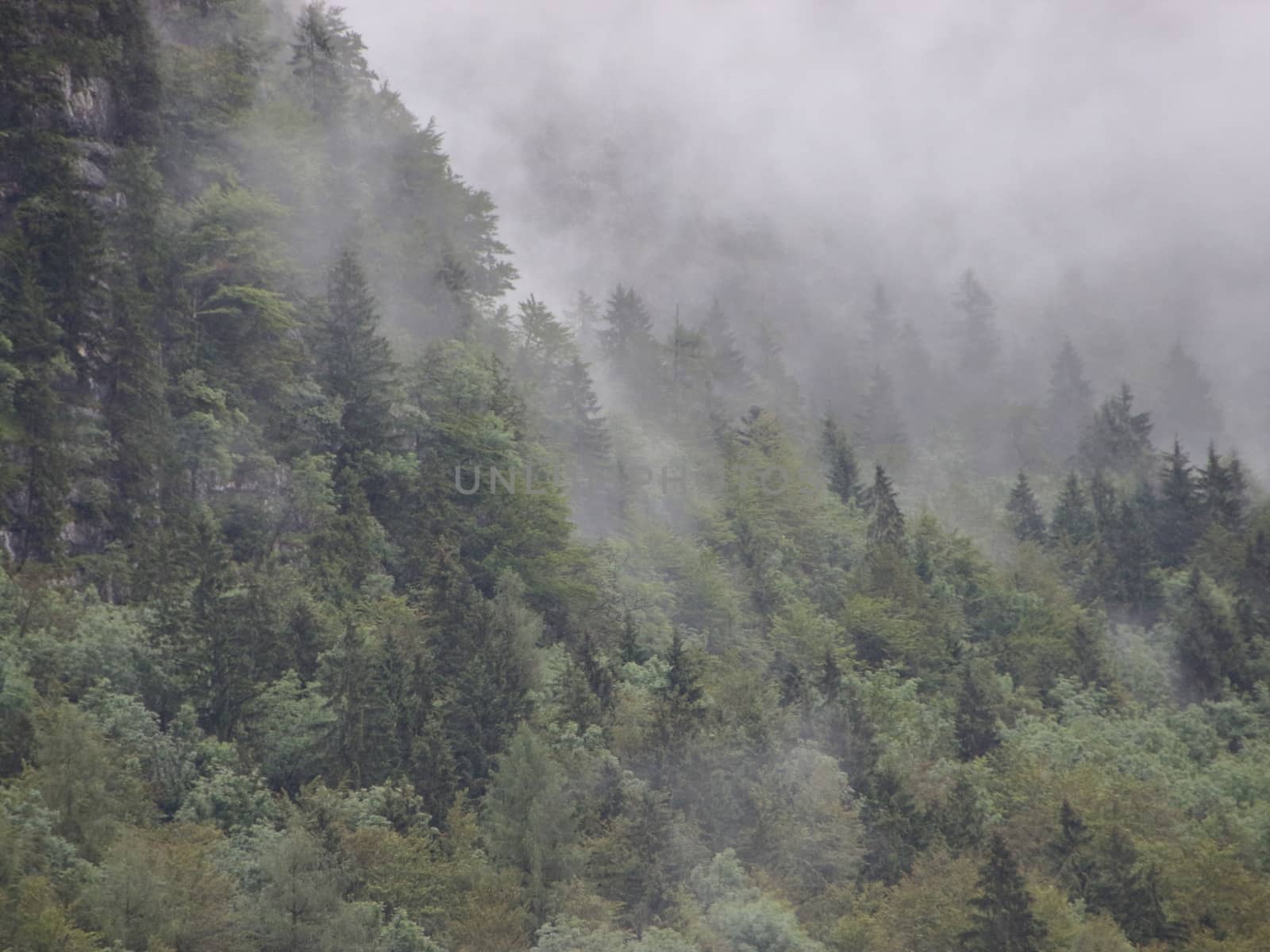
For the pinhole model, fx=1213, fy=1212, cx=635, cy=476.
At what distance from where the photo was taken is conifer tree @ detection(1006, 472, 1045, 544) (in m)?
72.7

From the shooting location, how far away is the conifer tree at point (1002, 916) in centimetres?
2916

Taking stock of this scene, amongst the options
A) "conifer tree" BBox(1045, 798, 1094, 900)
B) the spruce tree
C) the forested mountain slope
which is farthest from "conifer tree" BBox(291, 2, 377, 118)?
the spruce tree

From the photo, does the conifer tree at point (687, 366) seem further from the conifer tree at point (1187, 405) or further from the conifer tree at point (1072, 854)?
the conifer tree at point (1072, 854)

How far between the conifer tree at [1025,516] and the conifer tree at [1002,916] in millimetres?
43216

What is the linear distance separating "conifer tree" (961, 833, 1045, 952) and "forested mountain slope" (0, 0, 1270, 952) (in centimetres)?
11

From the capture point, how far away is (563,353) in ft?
225

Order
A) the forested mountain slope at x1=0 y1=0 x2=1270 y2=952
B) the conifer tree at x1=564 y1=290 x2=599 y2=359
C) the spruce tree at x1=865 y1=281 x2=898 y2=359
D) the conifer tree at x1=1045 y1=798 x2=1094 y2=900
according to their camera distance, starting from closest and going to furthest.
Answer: the forested mountain slope at x1=0 y1=0 x2=1270 y2=952 < the conifer tree at x1=1045 y1=798 x2=1094 y2=900 < the conifer tree at x1=564 y1=290 x2=599 y2=359 < the spruce tree at x1=865 y1=281 x2=898 y2=359

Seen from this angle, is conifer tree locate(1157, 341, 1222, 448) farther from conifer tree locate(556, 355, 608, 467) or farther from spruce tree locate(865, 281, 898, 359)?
conifer tree locate(556, 355, 608, 467)

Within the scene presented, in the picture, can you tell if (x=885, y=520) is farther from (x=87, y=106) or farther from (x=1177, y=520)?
(x=87, y=106)

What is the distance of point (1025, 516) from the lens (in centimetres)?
7462

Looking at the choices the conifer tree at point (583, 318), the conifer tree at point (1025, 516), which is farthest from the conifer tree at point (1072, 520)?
the conifer tree at point (583, 318)

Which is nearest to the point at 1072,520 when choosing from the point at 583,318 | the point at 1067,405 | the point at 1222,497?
the point at 1222,497

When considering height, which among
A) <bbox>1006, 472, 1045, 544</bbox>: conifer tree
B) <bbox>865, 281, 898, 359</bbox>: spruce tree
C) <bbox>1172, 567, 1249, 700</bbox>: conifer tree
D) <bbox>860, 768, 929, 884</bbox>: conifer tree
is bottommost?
<bbox>860, 768, 929, 884</bbox>: conifer tree

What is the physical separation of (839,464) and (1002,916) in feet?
145
